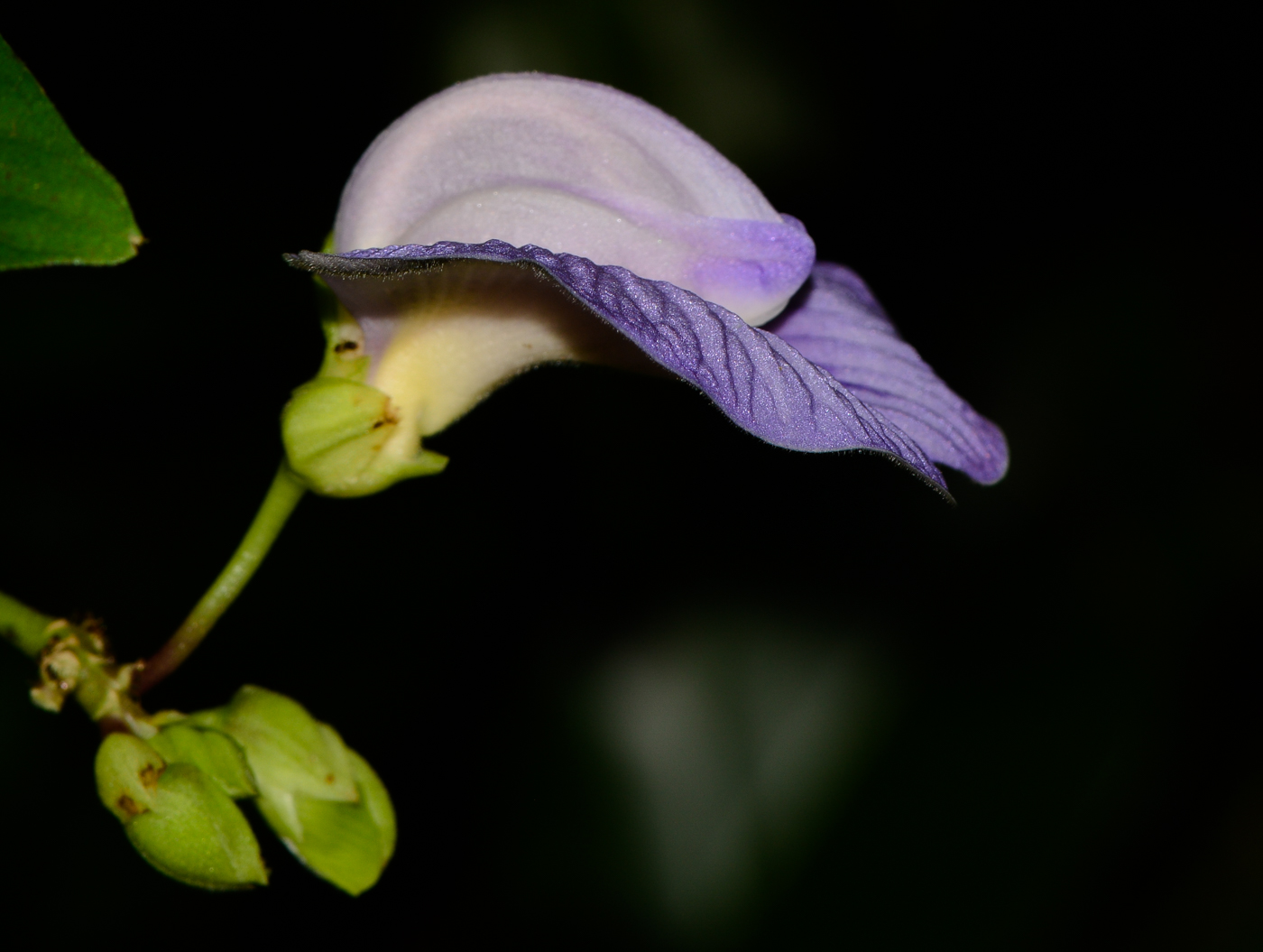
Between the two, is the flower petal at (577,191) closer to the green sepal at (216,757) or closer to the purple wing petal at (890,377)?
the purple wing petal at (890,377)

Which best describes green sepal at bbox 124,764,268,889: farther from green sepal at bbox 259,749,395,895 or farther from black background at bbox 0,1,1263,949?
black background at bbox 0,1,1263,949

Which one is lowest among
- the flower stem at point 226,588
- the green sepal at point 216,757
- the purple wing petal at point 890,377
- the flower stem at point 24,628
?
the flower stem at point 24,628

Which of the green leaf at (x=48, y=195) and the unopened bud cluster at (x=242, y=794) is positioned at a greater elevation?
the green leaf at (x=48, y=195)

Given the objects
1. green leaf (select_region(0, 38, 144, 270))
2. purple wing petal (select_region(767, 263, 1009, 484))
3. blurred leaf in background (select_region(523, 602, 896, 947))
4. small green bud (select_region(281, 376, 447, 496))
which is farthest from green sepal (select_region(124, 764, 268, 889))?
blurred leaf in background (select_region(523, 602, 896, 947))

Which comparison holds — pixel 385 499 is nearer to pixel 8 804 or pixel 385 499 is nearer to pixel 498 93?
pixel 8 804

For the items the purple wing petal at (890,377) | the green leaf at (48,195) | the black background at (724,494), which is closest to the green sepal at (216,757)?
the green leaf at (48,195)

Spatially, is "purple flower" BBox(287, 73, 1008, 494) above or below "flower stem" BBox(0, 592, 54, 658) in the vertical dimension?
above

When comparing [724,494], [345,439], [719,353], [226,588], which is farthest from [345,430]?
[724,494]
